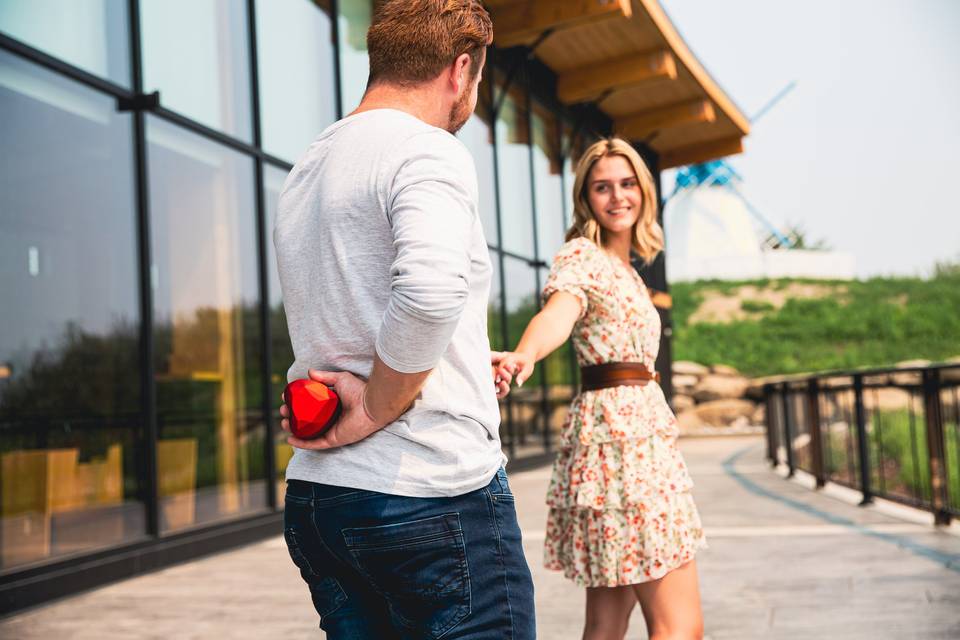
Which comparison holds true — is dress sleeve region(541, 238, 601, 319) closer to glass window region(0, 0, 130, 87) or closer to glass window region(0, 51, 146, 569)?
glass window region(0, 51, 146, 569)

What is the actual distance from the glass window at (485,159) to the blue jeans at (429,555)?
32.2ft

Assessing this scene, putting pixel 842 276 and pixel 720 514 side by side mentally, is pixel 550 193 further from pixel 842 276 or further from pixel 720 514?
pixel 842 276

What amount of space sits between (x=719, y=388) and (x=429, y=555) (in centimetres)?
2424

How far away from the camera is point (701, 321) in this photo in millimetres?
38281

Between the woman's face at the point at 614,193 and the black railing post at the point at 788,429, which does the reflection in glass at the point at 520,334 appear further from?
the woman's face at the point at 614,193

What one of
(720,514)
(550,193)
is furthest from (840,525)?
(550,193)

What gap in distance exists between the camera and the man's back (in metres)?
1.32

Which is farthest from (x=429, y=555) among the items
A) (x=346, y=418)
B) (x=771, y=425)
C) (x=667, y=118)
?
(x=667, y=118)

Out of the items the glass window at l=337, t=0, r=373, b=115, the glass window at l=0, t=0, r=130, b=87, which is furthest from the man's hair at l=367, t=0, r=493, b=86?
the glass window at l=337, t=0, r=373, b=115

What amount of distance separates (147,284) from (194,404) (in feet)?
3.02

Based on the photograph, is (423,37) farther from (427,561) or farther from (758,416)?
(758,416)

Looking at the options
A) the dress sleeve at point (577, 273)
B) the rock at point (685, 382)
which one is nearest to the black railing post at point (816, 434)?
the dress sleeve at point (577, 273)

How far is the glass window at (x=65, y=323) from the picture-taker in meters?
4.97

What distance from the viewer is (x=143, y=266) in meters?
5.75
